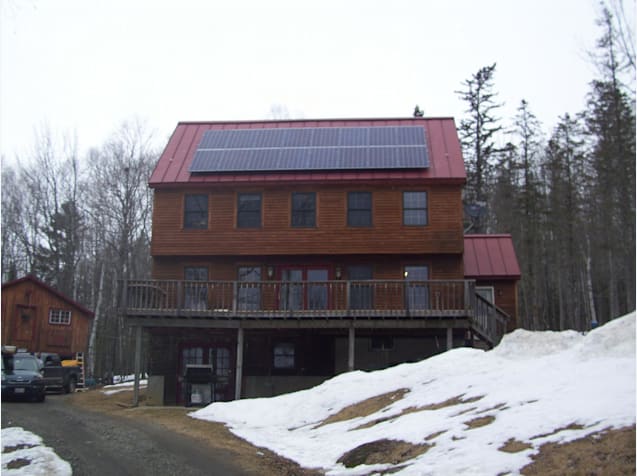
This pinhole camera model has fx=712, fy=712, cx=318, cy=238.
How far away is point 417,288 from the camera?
22172 millimetres

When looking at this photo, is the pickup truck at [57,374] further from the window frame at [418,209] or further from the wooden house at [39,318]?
the window frame at [418,209]

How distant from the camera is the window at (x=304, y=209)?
2370 centimetres

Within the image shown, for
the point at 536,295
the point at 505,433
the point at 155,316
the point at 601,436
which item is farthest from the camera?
the point at 536,295

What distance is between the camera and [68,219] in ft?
142

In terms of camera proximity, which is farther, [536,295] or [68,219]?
[68,219]

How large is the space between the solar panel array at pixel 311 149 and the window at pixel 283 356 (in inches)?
232

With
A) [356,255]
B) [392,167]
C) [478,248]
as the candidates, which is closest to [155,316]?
[356,255]

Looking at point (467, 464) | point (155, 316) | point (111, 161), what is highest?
point (111, 161)

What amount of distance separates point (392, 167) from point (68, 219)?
26401mm

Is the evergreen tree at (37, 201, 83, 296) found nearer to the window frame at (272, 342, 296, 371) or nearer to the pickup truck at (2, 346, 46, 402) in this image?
the pickup truck at (2, 346, 46, 402)

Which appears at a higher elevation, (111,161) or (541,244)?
(111,161)

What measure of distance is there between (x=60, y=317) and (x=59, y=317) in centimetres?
5

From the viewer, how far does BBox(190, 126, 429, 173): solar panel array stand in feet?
78.5

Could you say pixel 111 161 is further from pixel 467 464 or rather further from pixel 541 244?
pixel 467 464
